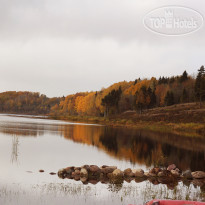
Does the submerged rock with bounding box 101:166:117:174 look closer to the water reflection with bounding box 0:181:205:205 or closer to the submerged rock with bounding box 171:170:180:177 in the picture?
the water reflection with bounding box 0:181:205:205

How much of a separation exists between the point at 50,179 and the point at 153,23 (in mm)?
17133

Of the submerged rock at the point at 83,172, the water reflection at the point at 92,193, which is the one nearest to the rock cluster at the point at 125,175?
the submerged rock at the point at 83,172

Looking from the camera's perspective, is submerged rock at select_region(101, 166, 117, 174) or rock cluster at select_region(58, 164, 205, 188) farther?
submerged rock at select_region(101, 166, 117, 174)

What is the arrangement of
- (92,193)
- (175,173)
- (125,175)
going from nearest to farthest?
(92,193), (125,175), (175,173)

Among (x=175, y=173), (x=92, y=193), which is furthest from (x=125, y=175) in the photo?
(x=92, y=193)

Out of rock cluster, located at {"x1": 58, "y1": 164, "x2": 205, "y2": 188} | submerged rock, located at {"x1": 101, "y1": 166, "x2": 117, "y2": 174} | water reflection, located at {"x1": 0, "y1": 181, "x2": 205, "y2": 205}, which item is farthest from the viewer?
submerged rock, located at {"x1": 101, "y1": 166, "x2": 117, "y2": 174}

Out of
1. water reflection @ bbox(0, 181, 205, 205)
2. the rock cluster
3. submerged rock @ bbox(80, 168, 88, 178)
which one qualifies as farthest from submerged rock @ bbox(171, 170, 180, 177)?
submerged rock @ bbox(80, 168, 88, 178)

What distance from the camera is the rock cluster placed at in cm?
1420

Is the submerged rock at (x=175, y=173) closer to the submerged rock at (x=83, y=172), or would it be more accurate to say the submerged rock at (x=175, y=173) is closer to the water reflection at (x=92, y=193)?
the water reflection at (x=92, y=193)

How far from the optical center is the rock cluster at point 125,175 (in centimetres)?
1420

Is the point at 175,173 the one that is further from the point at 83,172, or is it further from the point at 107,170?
the point at 83,172

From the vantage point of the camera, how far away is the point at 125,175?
1521 cm

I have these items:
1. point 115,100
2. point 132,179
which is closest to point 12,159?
point 132,179

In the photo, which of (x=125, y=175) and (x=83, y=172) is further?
(x=125, y=175)
